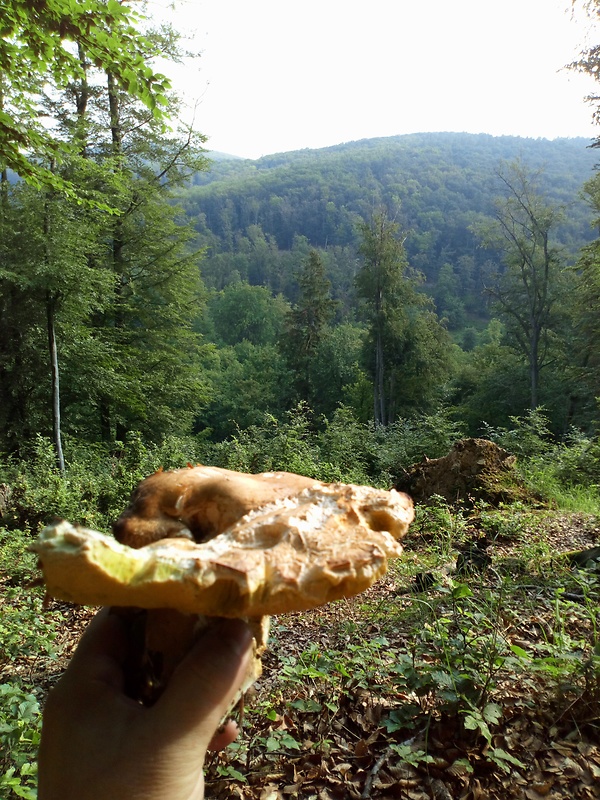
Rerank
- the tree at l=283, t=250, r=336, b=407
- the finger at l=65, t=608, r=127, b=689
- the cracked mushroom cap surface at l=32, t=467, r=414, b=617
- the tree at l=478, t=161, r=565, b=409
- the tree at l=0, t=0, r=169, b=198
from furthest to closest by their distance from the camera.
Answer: the tree at l=283, t=250, r=336, b=407 → the tree at l=478, t=161, r=565, b=409 → the tree at l=0, t=0, r=169, b=198 → the finger at l=65, t=608, r=127, b=689 → the cracked mushroom cap surface at l=32, t=467, r=414, b=617

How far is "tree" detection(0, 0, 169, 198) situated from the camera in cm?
459

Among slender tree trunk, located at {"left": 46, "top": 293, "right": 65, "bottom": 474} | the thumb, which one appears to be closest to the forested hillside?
slender tree trunk, located at {"left": 46, "top": 293, "right": 65, "bottom": 474}

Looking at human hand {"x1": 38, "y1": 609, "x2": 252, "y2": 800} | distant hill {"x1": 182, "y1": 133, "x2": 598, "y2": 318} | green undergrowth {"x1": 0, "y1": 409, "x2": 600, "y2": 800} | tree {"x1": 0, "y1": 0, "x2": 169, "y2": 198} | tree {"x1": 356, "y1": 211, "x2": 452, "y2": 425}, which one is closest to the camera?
human hand {"x1": 38, "y1": 609, "x2": 252, "y2": 800}

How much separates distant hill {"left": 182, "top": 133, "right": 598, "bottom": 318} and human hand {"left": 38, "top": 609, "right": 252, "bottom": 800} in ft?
289

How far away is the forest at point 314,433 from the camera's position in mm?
2332

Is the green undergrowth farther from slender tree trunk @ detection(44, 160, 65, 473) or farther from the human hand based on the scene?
slender tree trunk @ detection(44, 160, 65, 473)

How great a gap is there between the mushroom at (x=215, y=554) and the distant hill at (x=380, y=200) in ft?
288

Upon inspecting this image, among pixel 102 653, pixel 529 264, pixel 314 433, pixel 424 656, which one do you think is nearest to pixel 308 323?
pixel 529 264

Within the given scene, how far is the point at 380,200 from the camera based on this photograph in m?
120

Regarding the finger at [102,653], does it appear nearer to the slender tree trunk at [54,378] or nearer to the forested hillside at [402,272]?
the slender tree trunk at [54,378]

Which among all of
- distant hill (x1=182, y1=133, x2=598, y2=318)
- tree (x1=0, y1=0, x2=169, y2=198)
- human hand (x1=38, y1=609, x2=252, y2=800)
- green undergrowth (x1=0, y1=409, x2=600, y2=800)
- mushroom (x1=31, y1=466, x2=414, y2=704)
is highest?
distant hill (x1=182, y1=133, x2=598, y2=318)

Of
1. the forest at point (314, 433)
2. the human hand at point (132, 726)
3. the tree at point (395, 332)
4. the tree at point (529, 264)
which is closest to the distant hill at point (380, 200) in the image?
the tree at point (529, 264)

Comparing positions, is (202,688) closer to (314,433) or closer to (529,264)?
(314,433)

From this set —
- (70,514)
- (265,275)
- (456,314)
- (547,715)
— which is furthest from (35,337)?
(265,275)
